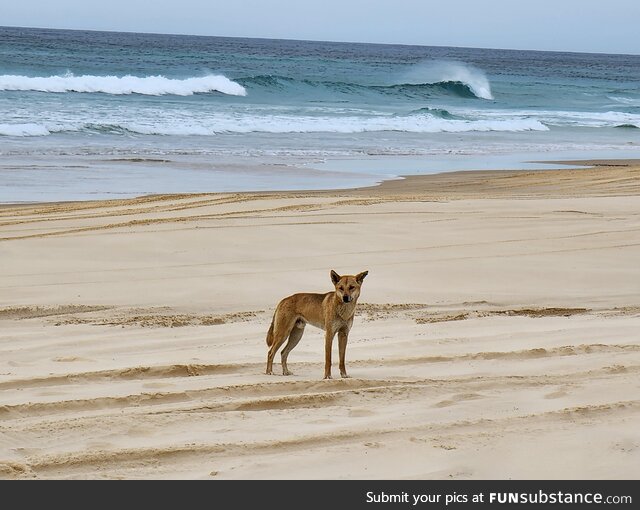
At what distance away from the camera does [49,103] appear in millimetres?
31156

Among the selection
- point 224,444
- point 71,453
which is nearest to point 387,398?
point 224,444

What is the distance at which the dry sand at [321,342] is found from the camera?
4355 mm

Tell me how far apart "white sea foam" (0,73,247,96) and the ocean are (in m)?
0.10

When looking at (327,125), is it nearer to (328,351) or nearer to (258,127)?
(258,127)

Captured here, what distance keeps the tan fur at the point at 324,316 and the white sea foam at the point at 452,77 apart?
4568 cm

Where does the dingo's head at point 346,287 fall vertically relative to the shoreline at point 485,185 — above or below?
above

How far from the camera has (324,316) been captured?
566 centimetres

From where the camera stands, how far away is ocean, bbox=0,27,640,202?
18172mm

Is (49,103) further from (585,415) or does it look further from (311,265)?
(585,415)

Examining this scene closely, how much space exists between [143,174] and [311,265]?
9163mm
